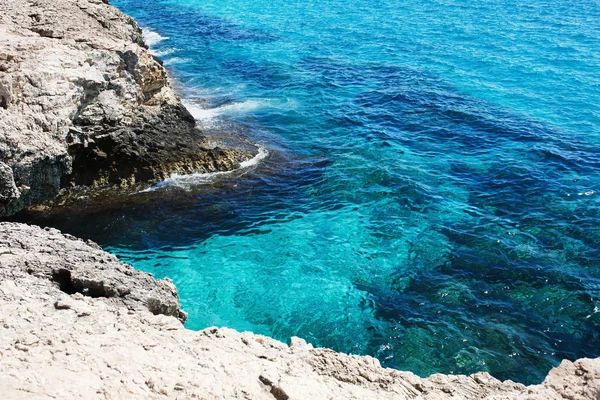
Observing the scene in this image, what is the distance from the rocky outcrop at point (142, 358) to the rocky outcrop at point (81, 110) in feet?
→ 11.6

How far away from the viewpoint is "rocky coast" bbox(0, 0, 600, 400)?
26.7 ft

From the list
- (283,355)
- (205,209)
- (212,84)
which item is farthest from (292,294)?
(212,84)

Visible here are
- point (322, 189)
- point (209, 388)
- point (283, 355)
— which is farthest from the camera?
point (322, 189)

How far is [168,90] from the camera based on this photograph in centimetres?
2059

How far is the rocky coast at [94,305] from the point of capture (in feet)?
26.7

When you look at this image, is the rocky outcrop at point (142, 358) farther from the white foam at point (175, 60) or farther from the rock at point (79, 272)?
the white foam at point (175, 60)

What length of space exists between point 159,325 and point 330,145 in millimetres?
14806

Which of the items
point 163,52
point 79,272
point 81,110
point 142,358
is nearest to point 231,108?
point 163,52

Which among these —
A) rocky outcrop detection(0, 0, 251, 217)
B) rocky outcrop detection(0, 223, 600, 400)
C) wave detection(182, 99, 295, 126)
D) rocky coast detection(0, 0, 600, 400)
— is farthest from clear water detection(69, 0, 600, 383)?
rocky outcrop detection(0, 223, 600, 400)

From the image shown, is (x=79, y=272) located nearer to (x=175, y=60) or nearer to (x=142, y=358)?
(x=142, y=358)

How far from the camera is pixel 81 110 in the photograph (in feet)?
52.9

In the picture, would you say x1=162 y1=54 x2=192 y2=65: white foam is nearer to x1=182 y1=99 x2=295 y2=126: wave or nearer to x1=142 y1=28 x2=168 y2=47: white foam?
x1=142 y1=28 x2=168 y2=47: white foam

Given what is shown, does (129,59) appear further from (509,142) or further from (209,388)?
(509,142)

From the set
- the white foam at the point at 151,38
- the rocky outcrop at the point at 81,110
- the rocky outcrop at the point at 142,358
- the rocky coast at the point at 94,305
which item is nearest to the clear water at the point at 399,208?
the rocky outcrop at the point at 81,110
